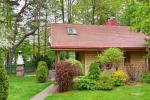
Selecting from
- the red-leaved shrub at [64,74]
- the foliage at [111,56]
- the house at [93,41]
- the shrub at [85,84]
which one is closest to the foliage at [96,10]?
the house at [93,41]

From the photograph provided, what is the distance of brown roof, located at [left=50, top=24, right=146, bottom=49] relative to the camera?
20.7 meters

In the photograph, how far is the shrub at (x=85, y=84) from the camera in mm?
16342

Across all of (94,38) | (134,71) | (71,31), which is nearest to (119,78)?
(134,71)

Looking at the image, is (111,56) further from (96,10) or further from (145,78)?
(96,10)

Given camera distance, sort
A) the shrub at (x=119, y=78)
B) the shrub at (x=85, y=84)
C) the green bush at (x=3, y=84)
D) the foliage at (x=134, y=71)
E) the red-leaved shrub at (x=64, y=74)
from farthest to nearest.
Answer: the foliage at (x=134, y=71), the shrub at (x=119, y=78), the shrub at (x=85, y=84), the red-leaved shrub at (x=64, y=74), the green bush at (x=3, y=84)

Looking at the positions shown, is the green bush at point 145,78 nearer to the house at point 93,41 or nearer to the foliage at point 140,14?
the house at point 93,41

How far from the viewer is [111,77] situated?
1778cm

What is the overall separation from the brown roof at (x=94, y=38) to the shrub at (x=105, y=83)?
4.22 metres

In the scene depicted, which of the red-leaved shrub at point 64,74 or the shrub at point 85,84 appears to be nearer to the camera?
the red-leaved shrub at point 64,74

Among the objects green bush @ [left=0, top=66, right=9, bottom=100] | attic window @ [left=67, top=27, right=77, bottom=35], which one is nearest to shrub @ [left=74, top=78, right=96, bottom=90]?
attic window @ [left=67, top=27, right=77, bottom=35]

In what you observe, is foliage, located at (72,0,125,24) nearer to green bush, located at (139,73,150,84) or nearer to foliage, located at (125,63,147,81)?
foliage, located at (125,63,147,81)

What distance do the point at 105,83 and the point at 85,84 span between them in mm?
1105

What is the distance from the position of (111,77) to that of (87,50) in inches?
143

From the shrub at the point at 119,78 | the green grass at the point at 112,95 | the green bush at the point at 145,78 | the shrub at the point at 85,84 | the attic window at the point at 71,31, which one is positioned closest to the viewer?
the green grass at the point at 112,95
